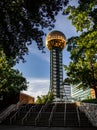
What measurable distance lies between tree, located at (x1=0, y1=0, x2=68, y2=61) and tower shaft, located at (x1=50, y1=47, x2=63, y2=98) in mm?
105216

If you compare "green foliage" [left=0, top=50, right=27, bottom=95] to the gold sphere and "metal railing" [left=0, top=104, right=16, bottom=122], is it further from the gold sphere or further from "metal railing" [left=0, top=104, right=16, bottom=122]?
the gold sphere

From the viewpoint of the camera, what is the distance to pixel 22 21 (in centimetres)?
899

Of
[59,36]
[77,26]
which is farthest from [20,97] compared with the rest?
[59,36]

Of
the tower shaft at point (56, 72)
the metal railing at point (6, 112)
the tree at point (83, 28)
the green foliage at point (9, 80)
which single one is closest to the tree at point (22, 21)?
the tree at point (83, 28)

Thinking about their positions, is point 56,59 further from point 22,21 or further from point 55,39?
point 22,21

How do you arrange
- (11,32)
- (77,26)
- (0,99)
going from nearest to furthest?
(11,32), (77,26), (0,99)

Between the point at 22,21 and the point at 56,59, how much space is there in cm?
12320

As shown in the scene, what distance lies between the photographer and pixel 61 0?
9.35 meters

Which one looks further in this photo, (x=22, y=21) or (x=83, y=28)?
(x=83, y=28)

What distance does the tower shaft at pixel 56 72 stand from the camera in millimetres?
115875

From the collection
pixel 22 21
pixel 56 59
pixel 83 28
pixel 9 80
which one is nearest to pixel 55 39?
pixel 56 59

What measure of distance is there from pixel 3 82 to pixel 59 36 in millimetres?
105623

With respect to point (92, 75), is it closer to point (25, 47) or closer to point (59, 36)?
point (25, 47)

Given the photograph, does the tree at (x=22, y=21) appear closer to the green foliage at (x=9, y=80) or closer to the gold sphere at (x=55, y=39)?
the green foliage at (x=9, y=80)
